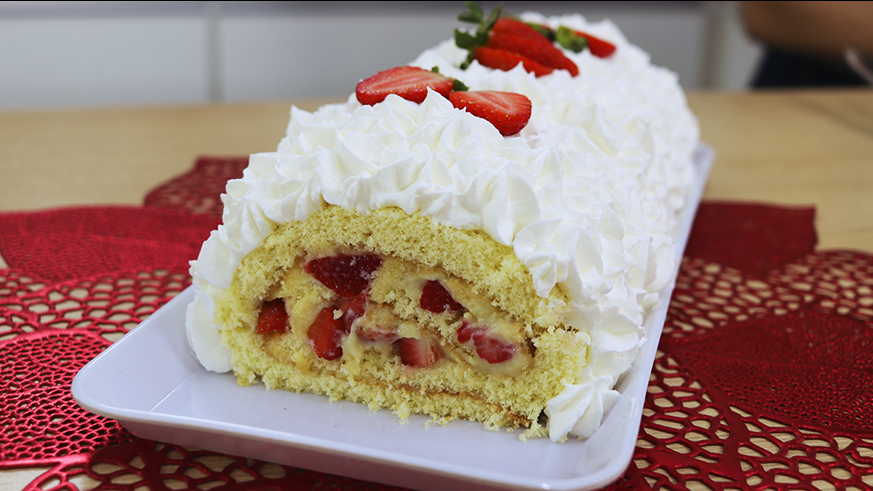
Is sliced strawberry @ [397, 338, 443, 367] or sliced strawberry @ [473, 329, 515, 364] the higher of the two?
sliced strawberry @ [473, 329, 515, 364]

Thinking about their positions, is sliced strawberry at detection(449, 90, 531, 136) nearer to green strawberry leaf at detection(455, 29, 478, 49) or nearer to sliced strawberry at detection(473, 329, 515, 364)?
sliced strawberry at detection(473, 329, 515, 364)

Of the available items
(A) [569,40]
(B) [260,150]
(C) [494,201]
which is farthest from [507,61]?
(B) [260,150]

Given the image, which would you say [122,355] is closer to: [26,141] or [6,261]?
[6,261]

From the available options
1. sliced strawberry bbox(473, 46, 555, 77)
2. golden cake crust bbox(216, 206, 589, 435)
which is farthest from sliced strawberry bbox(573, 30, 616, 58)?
golden cake crust bbox(216, 206, 589, 435)

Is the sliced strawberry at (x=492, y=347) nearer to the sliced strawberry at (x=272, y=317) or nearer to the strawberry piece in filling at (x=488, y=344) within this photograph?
the strawberry piece in filling at (x=488, y=344)

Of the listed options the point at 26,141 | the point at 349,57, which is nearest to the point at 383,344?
the point at 26,141

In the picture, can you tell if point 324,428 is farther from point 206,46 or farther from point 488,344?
point 206,46

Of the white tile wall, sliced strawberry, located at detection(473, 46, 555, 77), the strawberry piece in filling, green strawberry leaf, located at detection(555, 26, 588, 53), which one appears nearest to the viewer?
the strawberry piece in filling
